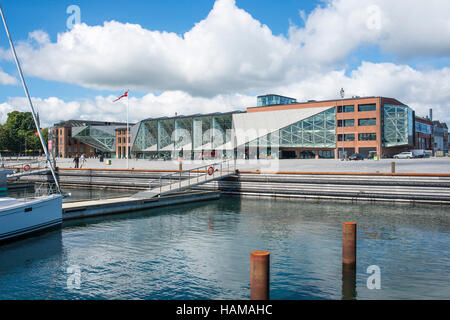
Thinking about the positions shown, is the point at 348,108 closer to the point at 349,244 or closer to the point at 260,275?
the point at 349,244

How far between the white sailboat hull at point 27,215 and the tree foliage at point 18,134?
12623cm

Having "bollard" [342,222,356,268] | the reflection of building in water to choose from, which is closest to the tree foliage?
the reflection of building in water

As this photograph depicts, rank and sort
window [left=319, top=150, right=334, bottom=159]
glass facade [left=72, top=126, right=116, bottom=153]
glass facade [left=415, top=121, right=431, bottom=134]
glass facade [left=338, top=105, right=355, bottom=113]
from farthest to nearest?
glass facade [left=72, top=126, right=116, bottom=153] → glass facade [left=415, top=121, right=431, bottom=134] → window [left=319, top=150, right=334, bottom=159] → glass facade [left=338, top=105, right=355, bottom=113]

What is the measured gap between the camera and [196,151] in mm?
97062

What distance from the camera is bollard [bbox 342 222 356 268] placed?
492 inches

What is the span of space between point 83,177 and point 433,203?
3968cm

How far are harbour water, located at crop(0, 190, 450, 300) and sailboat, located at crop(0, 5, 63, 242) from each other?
53 centimetres

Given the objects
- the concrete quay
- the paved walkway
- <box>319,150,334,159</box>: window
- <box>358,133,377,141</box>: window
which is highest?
<box>358,133,377,141</box>: window

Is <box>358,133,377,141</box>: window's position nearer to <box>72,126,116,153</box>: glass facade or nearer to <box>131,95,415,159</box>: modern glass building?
<box>131,95,415,159</box>: modern glass building

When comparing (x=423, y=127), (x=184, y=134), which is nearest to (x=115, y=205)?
(x=184, y=134)

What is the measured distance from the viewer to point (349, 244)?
12.7 m

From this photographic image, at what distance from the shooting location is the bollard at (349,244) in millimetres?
12484

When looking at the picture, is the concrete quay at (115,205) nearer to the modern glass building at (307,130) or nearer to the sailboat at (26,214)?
the sailboat at (26,214)
